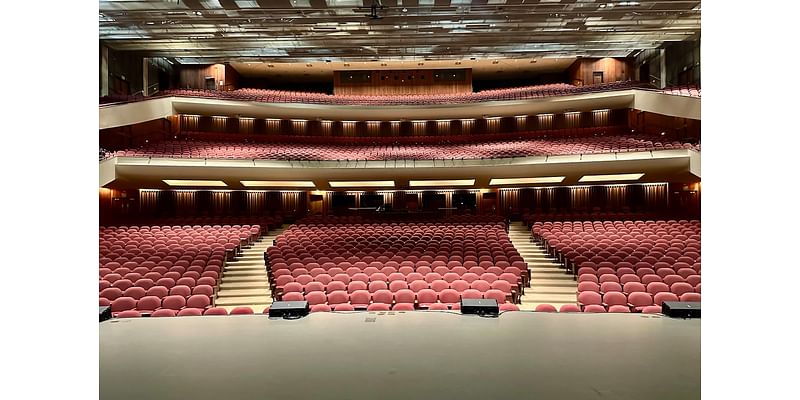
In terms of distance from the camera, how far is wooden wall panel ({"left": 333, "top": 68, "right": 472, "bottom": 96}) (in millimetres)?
22969

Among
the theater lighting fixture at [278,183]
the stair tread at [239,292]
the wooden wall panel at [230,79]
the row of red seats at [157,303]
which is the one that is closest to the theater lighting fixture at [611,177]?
the theater lighting fixture at [278,183]

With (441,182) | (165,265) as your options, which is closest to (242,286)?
(165,265)

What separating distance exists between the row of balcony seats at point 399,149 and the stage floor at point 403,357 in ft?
39.1

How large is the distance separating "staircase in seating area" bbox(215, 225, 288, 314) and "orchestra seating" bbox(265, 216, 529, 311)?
39 centimetres

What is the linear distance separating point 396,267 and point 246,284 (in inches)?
132

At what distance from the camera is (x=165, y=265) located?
28.1ft

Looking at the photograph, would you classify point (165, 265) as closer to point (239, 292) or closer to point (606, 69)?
point (239, 292)

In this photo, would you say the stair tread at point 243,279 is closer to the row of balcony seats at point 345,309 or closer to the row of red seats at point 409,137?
the row of balcony seats at point 345,309
